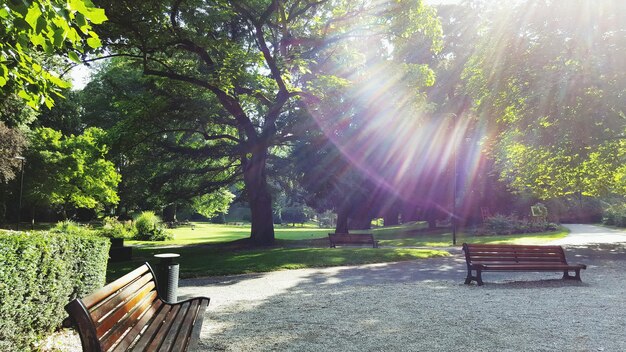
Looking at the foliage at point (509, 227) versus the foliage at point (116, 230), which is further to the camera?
the foliage at point (509, 227)

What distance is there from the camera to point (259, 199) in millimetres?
22250

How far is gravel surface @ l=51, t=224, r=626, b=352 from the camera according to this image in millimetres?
5336

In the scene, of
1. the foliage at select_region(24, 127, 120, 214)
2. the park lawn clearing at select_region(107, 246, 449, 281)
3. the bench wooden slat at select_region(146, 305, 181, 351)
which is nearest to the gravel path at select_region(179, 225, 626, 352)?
the bench wooden slat at select_region(146, 305, 181, 351)

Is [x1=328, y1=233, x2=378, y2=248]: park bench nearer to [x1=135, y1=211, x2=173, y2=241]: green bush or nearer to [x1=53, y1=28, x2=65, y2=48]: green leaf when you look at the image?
[x1=53, y1=28, x2=65, y2=48]: green leaf

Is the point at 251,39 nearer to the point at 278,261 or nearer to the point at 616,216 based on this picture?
the point at 278,261

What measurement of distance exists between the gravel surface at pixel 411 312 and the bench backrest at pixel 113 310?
1.28m

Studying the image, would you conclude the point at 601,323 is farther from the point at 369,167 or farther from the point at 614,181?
the point at 614,181

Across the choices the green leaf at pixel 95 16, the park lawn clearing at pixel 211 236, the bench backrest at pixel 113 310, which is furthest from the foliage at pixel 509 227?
the green leaf at pixel 95 16

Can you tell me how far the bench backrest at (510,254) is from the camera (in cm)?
1030

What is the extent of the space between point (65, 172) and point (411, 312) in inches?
1490

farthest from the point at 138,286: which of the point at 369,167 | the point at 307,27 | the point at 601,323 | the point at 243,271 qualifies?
the point at 369,167

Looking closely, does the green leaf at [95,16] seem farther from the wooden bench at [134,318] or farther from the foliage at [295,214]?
the foliage at [295,214]

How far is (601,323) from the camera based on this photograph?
6285 mm

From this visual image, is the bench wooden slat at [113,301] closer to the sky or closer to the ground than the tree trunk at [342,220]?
closer to the ground
